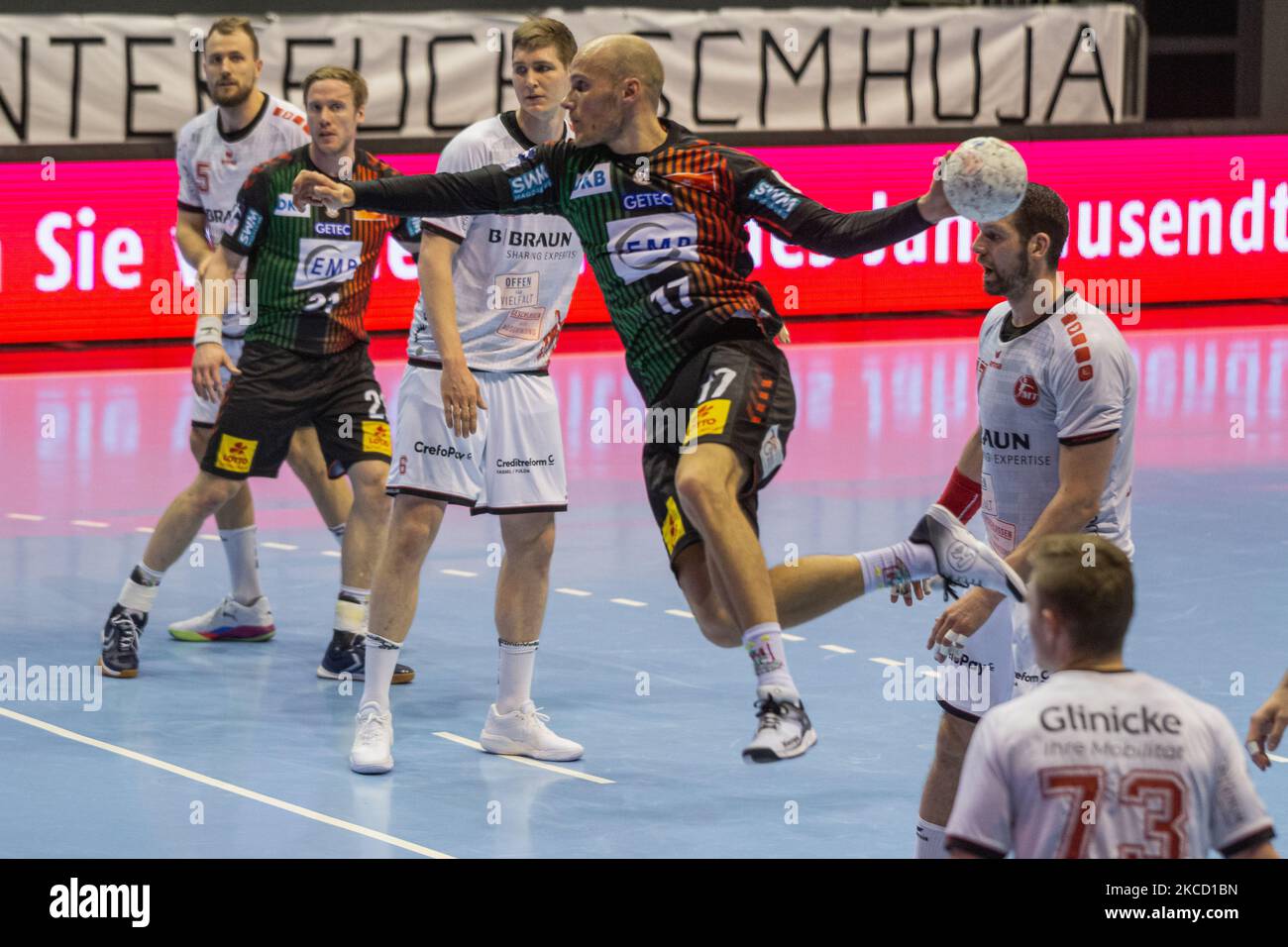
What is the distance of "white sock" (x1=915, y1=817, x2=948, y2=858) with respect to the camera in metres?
6.43

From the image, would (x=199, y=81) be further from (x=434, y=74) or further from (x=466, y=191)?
(x=466, y=191)

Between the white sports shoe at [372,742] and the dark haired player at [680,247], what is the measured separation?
1.63m

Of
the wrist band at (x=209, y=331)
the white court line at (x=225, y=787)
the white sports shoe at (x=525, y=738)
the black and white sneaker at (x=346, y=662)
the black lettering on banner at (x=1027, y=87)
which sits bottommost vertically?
the white court line at (x=225, y=787)

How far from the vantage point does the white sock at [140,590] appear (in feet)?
30.9

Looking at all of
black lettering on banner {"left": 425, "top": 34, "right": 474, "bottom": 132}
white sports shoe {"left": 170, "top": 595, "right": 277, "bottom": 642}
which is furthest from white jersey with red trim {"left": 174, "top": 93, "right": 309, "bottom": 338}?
black lettering on banner {"left": 425, "top": 34, "right": 474, "bottom": 132}

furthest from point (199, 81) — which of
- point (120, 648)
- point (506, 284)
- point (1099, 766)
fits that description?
point (1099, 766)

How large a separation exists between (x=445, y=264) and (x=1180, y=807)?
4.56 metres

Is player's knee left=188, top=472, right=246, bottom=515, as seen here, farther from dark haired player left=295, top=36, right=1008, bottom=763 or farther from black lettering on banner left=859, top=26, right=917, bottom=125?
black lettering on banner left=859, top=26, right=917, bottom=125

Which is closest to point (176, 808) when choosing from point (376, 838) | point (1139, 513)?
point (376, 838)

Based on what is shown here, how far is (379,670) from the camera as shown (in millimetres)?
8125

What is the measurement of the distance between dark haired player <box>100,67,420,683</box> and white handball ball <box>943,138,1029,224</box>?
380cm

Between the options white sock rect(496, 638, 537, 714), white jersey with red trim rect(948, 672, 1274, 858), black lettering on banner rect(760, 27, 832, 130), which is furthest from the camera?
black lettering on banner rect(760, 27, 832, 130)

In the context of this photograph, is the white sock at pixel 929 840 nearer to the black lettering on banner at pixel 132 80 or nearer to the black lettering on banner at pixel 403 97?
the black lettering on banner at pixel 132 80

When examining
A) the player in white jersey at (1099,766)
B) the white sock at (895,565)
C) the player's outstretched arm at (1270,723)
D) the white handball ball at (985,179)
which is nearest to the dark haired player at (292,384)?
the white sock at (895,565)
